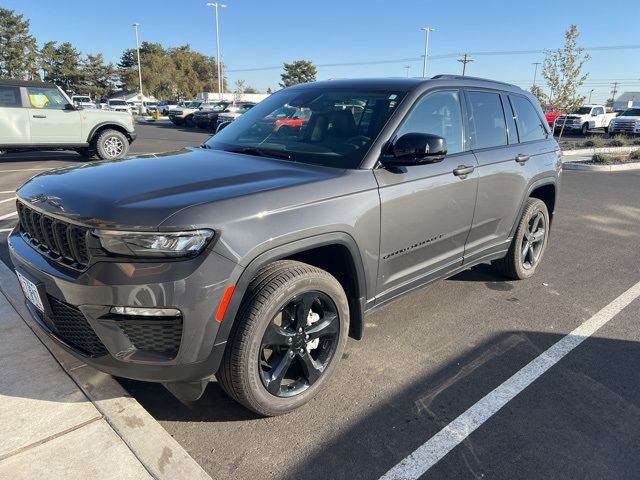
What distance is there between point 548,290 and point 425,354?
6.35ft

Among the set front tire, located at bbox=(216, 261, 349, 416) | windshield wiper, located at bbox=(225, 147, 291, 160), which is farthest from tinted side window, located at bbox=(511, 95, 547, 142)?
front tire, located at bbox=(216, 261, 349, 416)

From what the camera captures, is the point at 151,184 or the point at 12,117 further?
the point at 12,117

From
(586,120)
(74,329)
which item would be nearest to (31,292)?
(74,329)

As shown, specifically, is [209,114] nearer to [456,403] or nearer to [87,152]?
[87,152]

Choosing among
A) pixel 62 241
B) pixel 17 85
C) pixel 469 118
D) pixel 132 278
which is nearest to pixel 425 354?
pixel 469 118

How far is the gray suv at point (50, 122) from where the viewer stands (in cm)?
1094

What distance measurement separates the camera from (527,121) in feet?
15.1

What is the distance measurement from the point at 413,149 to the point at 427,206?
1.63 feet

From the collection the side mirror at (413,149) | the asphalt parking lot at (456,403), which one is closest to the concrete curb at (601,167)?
the asphalt parking lot at (456,403)

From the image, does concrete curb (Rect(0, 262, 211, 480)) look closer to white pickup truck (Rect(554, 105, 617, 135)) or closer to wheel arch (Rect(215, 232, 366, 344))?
wheel arch (Rect(215, 232, 366, 344))

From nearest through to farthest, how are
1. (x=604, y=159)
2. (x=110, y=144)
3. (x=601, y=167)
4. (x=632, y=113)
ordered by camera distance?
(x=110, y=144)
(x=601, y=167)
(x=604, y=159)
(x=632, y=113)

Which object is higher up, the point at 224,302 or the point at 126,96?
the point at 126,96

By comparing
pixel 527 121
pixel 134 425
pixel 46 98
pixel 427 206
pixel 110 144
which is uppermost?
pixel 46 98

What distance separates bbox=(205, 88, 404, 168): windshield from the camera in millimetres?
3074
